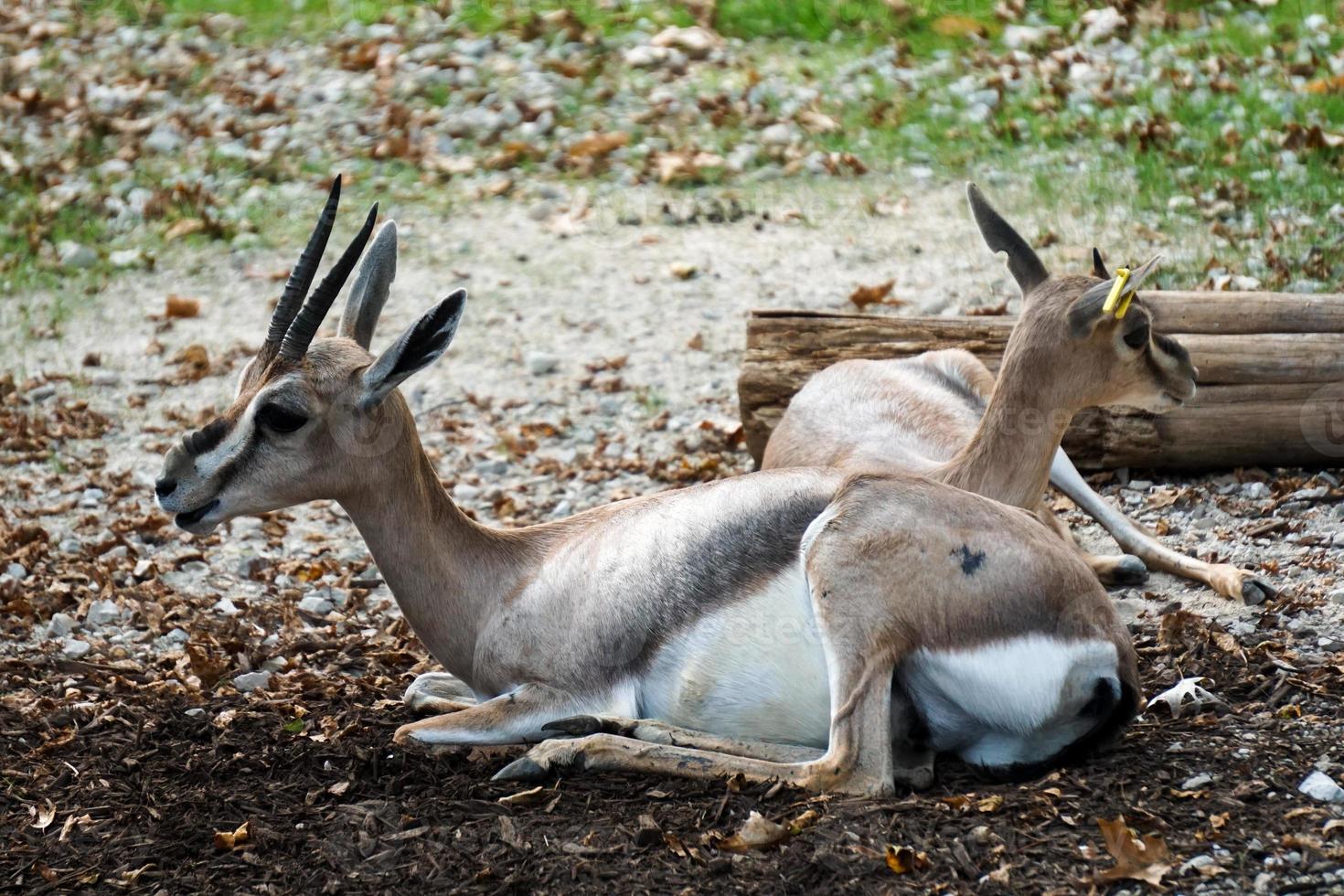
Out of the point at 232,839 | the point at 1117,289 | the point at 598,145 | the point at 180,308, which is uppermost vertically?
the point at 1117,289

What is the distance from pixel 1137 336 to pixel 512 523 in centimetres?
323

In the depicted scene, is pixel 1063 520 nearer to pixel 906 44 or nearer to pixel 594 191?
pixel 594 191

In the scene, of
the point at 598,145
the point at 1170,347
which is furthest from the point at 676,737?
the point at 598,145

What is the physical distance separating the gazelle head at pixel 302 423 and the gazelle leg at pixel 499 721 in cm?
86

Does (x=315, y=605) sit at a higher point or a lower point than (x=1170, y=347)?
lower

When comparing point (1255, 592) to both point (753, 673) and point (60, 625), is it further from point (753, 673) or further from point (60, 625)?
point (60, 625)

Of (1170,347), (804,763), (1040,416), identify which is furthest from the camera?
(1170,347)

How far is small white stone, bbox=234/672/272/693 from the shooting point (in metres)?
5.88

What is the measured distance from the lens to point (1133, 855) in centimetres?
391

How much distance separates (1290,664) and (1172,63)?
833 cm

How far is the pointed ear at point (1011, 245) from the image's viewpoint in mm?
6133

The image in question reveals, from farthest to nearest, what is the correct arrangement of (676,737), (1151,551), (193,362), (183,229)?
1. (183,229)
2. (193,362)
3. (1151,551)
4. (676,737)

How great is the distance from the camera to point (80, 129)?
1321 cm

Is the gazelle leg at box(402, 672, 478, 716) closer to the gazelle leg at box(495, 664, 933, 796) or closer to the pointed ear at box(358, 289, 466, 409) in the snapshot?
the gazelle leg at box(495, 664, 933, 796)
